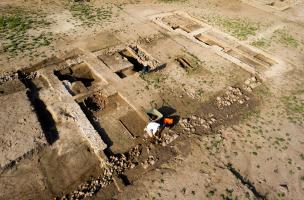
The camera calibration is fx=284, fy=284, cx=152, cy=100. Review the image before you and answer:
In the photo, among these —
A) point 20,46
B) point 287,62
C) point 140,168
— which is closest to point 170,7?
point 287,62

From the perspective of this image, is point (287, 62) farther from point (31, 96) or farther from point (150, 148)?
point (31, 96)

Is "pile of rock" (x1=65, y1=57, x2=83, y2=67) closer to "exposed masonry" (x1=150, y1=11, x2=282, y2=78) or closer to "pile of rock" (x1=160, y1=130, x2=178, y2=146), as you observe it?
"pile of rock" (x1=160, y1=130, x2=178, y2=146)

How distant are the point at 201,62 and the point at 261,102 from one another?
357cm

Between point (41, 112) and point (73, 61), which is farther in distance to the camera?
point (73, 61)

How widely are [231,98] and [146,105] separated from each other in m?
3.68

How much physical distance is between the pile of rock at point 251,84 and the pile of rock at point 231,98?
0.42 metres

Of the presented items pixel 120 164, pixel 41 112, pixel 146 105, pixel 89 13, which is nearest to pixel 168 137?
pixel 146 105

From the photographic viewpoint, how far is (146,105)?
11.1 meters

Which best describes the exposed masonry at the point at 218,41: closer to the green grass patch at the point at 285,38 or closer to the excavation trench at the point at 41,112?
the green grass patch at the point at 285,38

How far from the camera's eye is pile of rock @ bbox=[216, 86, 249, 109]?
11.7m

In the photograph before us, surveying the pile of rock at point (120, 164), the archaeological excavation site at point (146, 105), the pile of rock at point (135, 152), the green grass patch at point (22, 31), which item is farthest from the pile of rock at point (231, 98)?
the green grass patch at point (22, 31)

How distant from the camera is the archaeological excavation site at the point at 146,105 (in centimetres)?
862

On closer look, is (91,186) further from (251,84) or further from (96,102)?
(251,84)

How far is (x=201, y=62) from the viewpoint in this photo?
554 inches
